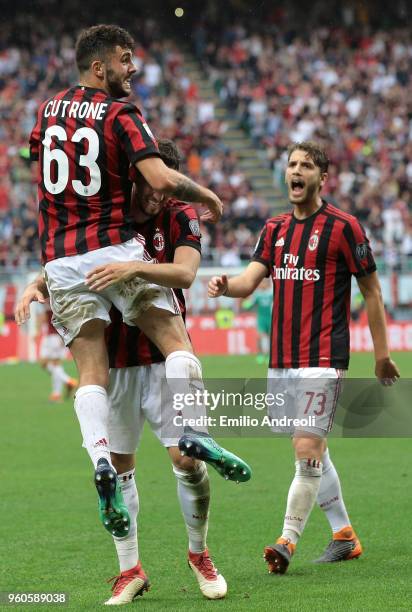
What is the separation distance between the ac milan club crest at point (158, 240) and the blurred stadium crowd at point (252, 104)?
20.9m

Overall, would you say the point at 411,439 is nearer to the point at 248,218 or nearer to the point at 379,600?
the point at 379,600

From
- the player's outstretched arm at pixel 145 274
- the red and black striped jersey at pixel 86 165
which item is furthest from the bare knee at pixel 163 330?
the red and black striped jersey at pixel 86 165

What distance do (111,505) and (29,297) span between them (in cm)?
133

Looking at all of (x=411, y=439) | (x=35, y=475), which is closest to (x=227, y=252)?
(x=411, y=439)

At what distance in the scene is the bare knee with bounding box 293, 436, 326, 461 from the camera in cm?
641

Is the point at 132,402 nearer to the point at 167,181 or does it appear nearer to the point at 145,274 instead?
the point at 145,274

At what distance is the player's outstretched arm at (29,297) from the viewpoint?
19.1 feet

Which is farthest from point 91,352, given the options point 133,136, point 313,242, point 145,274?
point 313,242

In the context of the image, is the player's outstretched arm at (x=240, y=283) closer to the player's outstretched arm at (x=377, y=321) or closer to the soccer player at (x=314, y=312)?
the soccer player at (x=314, y=312)

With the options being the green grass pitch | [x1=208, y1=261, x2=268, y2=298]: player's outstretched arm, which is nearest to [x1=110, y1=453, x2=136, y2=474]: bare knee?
the green grass pitch

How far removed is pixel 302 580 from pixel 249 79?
30.2 m

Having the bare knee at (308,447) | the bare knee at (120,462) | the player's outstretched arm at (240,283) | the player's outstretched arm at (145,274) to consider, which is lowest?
the bare knee at (308,447)

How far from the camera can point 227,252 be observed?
27062 mm

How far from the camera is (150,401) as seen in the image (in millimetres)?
5902
